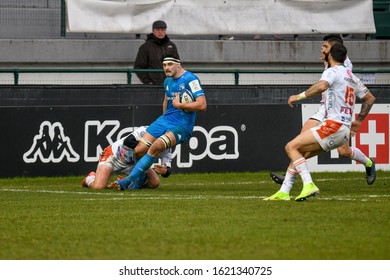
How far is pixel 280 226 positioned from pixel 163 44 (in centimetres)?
1103

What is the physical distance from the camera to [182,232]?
10.2 m

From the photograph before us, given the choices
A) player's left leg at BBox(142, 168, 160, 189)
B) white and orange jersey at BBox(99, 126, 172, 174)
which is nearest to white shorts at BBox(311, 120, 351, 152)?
white and orange jersey at BBox(99, 126, 172, 174)

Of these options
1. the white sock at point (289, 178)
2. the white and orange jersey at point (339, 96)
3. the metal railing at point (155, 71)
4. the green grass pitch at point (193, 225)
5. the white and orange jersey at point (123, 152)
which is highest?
the metal railing at point (155, 71)

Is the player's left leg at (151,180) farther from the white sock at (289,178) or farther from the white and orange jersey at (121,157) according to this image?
the white sock at (289,178)

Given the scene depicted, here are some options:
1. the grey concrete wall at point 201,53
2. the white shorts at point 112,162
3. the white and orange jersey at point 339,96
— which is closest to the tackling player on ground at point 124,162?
the white shorts at point 112,162

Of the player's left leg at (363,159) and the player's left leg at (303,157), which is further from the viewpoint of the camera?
the player's left leg at (363,159)

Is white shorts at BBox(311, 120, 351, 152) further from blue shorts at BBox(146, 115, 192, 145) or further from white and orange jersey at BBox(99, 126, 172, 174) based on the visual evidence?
white and orange jersey at BBox(99, 126, 172, 174)

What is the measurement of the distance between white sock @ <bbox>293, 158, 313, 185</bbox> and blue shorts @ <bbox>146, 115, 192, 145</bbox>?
10.2 feet

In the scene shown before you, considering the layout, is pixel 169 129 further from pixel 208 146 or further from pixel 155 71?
pixel 155 71

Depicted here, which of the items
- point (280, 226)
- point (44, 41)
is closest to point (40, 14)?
point (44, 41)

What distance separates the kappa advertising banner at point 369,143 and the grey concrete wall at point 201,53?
3.36 metres

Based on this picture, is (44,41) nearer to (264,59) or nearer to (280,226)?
Answer: (264,59)

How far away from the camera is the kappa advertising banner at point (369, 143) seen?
20281 millimetres

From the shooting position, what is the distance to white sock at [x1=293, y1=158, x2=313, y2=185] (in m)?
13.2
